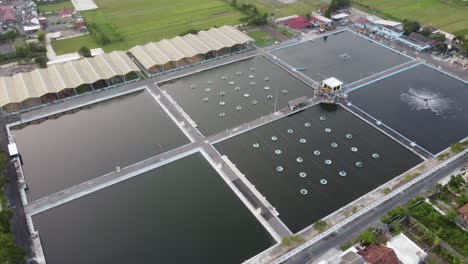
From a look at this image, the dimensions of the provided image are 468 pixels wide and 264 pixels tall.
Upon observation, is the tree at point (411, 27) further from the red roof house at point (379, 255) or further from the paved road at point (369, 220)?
the red roof house at point (379, 255)

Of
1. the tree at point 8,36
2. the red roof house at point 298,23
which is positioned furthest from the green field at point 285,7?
the tree at point 8,36

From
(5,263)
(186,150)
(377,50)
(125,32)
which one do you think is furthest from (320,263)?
(125,32)

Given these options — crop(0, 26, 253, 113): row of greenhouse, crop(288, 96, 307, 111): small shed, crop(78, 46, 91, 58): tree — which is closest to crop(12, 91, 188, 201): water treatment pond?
crop(0, 26, 253, 113): row of greenhouse

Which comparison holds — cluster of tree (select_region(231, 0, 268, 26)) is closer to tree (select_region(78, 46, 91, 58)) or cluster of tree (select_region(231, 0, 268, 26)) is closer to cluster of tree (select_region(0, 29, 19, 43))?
tree (select_region(78, 46, 91, 58))

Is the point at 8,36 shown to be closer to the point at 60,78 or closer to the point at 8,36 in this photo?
the point at 8,36

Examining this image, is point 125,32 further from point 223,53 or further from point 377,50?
point 377,50

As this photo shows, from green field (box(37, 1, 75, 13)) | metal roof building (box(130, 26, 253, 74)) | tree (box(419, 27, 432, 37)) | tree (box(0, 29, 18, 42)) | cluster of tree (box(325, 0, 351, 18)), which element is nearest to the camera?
metal roof building (box(130, 26, 253, 74))
